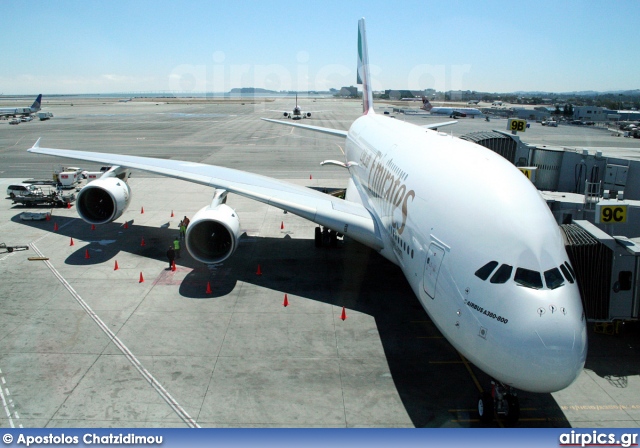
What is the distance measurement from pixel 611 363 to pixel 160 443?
9970mm

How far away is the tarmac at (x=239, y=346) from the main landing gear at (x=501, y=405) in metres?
0.22

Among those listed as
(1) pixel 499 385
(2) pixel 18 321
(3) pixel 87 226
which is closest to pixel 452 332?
(1) pixel 499 385

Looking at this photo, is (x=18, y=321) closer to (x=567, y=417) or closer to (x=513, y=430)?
(x=513, y=430)

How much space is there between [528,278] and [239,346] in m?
7.08

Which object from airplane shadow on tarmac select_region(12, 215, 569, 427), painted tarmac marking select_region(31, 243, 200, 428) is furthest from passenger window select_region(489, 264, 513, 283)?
painted tarmac marking select_region(31, 243, 200, 428)

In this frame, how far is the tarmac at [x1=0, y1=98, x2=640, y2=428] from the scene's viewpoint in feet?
31.0

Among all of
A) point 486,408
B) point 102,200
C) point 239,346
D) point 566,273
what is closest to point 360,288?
point 239,346

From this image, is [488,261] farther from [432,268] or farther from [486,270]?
[432,268]

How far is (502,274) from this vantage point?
25.7 feet

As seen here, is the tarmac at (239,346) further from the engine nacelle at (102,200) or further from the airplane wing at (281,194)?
the airplane wing at (281,194)

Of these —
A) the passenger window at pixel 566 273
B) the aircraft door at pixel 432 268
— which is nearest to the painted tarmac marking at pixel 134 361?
the aircraft door at pixel 432 268

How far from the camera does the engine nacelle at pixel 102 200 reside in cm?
1914

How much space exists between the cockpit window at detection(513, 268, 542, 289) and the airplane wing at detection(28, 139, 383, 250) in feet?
21.0

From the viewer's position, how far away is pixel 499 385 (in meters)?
8.91
